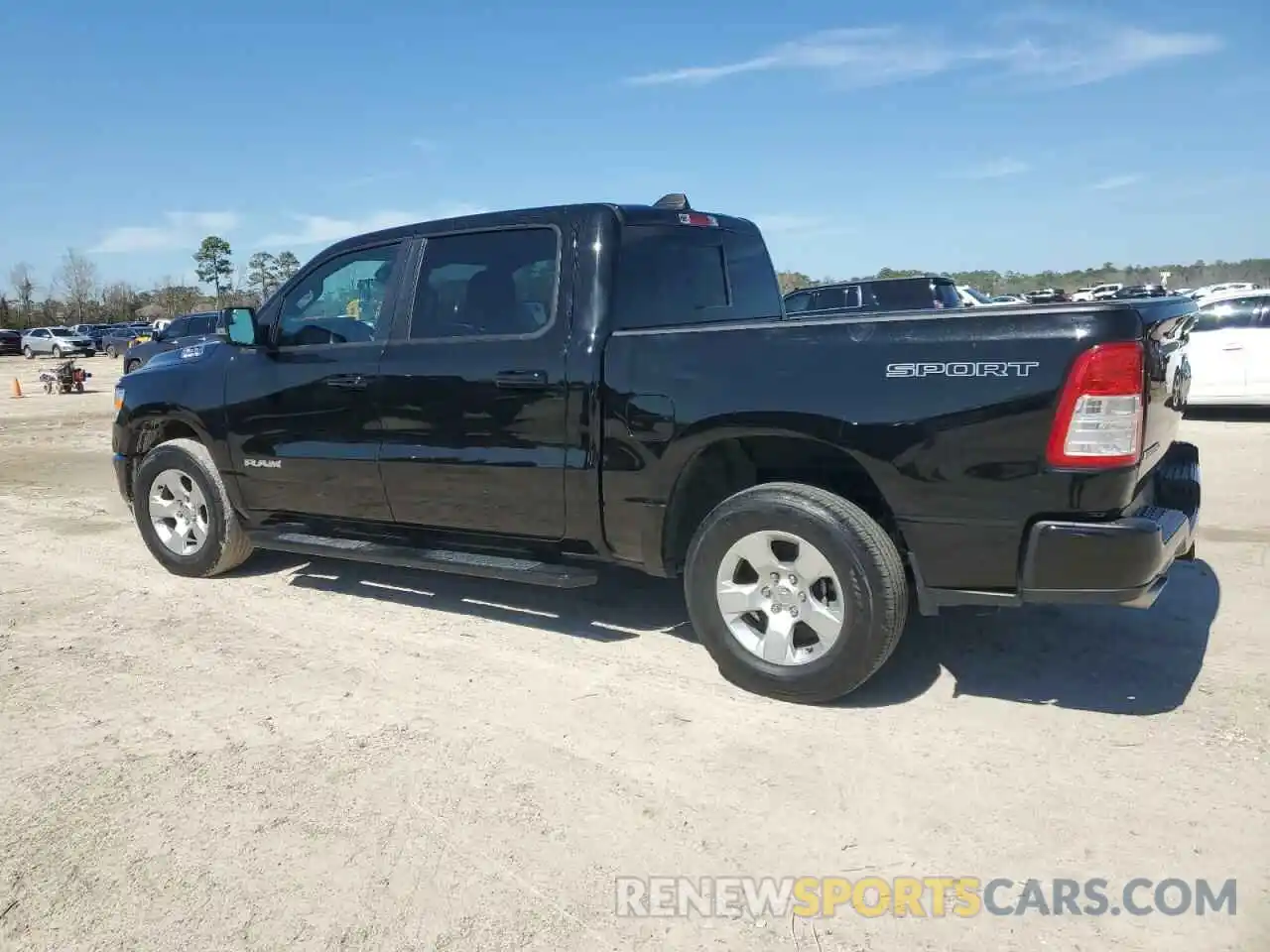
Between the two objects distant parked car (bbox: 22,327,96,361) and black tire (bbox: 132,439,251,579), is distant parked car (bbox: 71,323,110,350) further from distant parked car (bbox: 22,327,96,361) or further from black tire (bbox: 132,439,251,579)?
black tire (bbox: 132,439,251,579)

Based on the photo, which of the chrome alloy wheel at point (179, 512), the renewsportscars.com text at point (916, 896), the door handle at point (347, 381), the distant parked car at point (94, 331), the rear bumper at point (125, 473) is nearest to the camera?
the renewsportscars.com text at point (916, 896)

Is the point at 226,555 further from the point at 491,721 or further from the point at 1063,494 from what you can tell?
the point at 1063,494

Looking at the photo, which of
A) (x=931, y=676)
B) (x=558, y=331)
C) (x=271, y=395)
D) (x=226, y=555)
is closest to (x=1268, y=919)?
(x=931, y=676)

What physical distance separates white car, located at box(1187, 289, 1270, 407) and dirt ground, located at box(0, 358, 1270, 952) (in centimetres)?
802

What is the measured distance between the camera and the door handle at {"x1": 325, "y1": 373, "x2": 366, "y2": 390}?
16.0ft

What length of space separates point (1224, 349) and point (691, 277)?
10.1 m

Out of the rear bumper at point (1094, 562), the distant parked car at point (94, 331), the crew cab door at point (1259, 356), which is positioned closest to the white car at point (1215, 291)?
the crew cab door at point (1259, 356)

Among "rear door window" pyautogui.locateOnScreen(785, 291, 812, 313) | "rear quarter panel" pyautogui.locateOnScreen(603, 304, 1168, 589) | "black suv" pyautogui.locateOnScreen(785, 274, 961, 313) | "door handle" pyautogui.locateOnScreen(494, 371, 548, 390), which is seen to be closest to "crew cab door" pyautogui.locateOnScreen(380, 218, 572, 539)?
"door handle" pyautogui.locateOnScreen(494, 371, 548, 390)

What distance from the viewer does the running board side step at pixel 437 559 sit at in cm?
429

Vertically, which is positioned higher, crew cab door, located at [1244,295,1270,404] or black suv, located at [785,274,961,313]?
black suv, located at [785,274,961,313]

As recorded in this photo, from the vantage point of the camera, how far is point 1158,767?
3201 millimetres

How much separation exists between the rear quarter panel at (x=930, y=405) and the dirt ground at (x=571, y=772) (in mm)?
769

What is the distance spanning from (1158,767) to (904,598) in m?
0.97

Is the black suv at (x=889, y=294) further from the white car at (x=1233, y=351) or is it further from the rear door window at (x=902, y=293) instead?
the white car at (x=1233, y=351)
